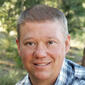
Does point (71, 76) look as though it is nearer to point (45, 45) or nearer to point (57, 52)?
point (57, 52)

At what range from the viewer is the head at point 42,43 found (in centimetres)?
183

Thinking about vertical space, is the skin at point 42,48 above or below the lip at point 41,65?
above

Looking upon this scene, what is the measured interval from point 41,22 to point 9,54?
2796mm

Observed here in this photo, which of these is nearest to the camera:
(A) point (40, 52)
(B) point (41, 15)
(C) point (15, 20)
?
(A) point (40, 52)

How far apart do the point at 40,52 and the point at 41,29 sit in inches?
6.8

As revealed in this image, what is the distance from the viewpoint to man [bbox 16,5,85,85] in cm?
183

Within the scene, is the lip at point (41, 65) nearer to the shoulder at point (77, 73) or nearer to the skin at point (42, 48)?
the skin at point (42, 48)

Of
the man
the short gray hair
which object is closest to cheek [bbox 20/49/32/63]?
the man

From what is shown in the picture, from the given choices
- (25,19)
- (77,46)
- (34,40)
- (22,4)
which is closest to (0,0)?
(22,4)

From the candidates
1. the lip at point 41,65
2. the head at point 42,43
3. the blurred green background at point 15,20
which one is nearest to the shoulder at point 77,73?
the head at point 42,43

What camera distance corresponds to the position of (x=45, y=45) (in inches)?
71.9

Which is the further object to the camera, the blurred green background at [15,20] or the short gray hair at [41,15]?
the blurred green background at [15,20]

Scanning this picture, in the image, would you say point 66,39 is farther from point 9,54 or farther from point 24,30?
point 9,54

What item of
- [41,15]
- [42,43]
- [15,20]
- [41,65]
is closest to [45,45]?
[42,43]
